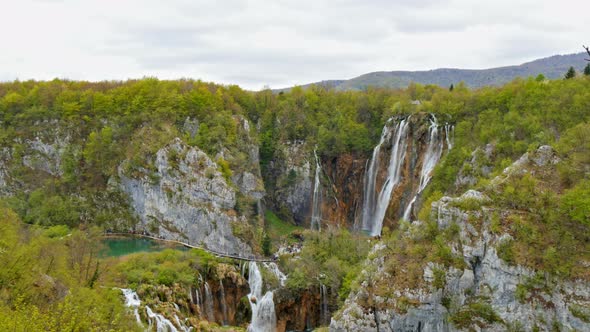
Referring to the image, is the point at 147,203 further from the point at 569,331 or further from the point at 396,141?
the point at 569,331

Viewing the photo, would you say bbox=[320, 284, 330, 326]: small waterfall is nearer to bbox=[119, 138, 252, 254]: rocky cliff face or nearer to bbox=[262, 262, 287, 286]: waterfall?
bbox=[262, 262, 287, 286]: waterfall

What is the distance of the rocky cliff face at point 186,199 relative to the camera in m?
52.3

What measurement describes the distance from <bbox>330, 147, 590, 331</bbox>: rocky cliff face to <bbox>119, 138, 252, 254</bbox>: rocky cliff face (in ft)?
88.8

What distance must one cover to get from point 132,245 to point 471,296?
41.0 meters

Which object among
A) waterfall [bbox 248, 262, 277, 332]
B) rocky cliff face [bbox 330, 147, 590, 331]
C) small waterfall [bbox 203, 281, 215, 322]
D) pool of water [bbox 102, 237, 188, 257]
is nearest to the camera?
rocky cliff face [bbox 330, 147, 590, 331]

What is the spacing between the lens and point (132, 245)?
174ft

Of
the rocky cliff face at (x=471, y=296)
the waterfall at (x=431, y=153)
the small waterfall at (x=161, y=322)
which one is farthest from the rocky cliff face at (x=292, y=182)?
the rocky cliff face at (x=471, y=296)

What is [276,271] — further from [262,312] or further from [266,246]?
[266,246]

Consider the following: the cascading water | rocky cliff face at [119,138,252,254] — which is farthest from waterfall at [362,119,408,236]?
the cascading water

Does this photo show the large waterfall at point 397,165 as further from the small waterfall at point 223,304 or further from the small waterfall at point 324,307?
the small waterfall at point 223,304

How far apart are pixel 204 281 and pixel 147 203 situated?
22013 mm

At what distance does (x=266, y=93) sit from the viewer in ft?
234

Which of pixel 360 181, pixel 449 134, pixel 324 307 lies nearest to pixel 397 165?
pixel 449 134

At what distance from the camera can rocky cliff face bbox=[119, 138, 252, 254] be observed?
52312 millimetres
